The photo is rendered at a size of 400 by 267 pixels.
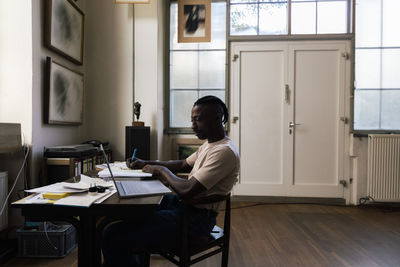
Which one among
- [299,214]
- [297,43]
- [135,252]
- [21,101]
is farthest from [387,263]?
[21,101]

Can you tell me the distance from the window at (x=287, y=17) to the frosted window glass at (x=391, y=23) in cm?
47

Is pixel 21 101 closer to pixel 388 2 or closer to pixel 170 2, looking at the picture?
pixel 170 2

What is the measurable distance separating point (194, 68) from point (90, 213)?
3193 millimetres

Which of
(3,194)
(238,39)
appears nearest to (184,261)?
(3,194)

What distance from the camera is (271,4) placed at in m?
3.83

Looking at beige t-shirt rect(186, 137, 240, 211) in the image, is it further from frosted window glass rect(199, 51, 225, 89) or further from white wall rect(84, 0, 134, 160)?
frosted window glass rect(199, 51, 225, 89)

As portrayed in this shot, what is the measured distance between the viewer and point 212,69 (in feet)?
12.7

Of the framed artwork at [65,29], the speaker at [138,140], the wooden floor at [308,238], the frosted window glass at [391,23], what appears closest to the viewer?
the wooden floor at [308,238]

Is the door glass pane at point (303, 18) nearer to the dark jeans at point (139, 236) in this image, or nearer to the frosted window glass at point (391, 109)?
the frosted window glass at point (391, 109)

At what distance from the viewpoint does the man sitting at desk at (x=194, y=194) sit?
1155 mm

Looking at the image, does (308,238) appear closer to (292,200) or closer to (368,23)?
(292,200)

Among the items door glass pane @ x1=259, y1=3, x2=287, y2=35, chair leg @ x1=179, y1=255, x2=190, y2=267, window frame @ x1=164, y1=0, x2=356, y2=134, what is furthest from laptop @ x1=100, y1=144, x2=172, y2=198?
door glass pane @ x1=259, y1=3, x2=287, y2=35

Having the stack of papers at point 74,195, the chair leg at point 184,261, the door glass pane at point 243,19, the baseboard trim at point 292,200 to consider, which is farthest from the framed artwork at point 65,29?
the baseboard trim at point 292,200

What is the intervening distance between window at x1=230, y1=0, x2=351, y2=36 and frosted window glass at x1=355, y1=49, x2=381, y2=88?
42 centimetres
